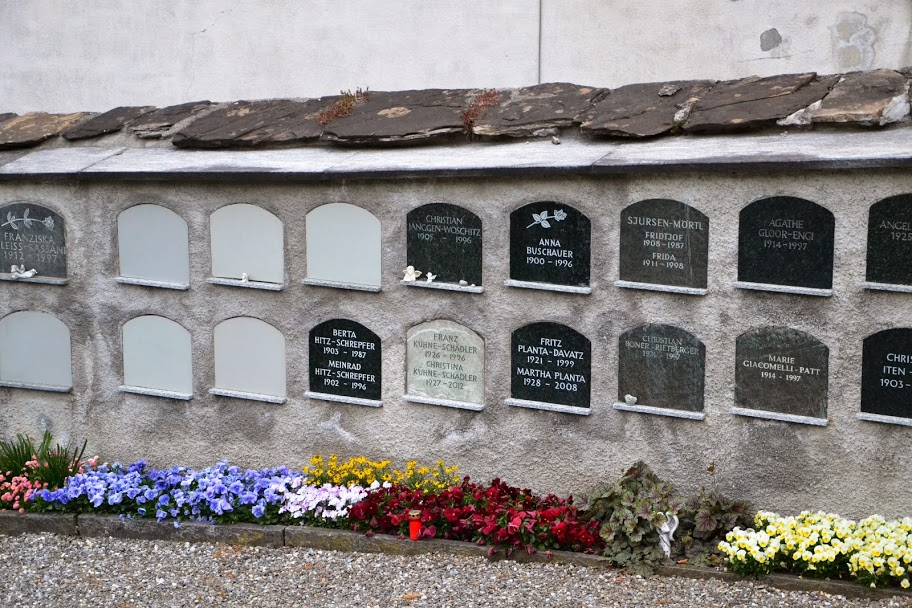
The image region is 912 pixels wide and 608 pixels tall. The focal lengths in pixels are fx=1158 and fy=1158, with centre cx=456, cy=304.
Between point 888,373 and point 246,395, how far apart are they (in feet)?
10.6

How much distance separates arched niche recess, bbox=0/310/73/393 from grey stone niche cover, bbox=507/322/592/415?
2649 millimetres

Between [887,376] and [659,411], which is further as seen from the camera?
[659,411]

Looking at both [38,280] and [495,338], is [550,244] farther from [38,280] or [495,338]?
[38,280]

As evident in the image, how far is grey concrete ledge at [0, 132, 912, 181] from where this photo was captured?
4.84m

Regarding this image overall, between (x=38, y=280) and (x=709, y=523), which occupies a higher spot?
(x=38, y=280)

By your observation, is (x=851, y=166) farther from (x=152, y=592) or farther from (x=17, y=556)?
(x=17, y=556)

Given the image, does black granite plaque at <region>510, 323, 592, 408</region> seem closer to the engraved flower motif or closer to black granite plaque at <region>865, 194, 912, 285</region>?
the engraved flower motif

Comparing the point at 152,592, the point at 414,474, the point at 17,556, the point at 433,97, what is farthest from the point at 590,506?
the point at 17,556

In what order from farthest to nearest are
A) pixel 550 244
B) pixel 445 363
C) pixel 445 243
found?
pixel 445 363 → pixel 445 243 → pixel 550 244

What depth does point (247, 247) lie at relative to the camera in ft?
19.9

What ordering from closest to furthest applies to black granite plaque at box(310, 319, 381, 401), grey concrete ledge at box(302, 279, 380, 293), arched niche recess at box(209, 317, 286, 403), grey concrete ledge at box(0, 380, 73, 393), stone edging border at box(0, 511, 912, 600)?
stone edging border at box(0, 511, 912, 600)
grey concrete ledge at box(302, 279, 380, 293)
black granite plaque at box(310, 319, 381, 401)
arched niche recess at box(209, 317, 286, 403)
grey concrete ledge at box(0, 380, 73, 393)

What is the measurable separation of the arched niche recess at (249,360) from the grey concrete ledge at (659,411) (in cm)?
184

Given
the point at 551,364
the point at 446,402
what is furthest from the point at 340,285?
the point at 551,364

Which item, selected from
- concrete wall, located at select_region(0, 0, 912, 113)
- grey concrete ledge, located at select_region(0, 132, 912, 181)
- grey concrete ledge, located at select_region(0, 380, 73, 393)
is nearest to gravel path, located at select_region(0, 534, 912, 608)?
grey concrete ledge, located at select_region(0, 380, 73, 393)
